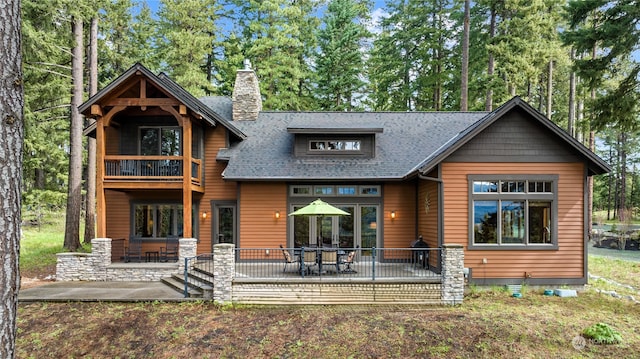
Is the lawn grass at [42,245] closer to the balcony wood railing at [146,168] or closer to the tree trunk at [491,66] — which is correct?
the balcony wood railing at [146,168]

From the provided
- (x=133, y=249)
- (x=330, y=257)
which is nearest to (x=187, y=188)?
(x=133, y=249)

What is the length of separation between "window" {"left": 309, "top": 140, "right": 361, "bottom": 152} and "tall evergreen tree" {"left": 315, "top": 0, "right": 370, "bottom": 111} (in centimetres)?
1247

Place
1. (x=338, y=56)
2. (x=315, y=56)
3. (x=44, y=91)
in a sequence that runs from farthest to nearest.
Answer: (x=315, y=56) < (x=338, y=56) < (x=44, y=91)

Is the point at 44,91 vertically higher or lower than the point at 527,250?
higher

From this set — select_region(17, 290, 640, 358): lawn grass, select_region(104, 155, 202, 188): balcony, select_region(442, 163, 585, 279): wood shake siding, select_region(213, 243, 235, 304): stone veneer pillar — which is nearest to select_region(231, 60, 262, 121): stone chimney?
select_region(104, 155, 202, 188): balcony

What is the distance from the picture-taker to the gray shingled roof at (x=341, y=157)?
1326 centimetres

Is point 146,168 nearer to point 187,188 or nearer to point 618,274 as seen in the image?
point 187,188

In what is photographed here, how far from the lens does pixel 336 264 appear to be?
10.8m

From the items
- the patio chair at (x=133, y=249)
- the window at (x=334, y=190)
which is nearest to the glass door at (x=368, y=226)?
the window at (x=334, y=190)

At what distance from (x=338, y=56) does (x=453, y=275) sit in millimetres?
19153

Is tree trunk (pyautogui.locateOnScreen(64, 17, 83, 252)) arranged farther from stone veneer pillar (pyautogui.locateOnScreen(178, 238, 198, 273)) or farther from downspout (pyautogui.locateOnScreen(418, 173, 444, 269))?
downspout (pyautogui.locateOnScreen(418, 173, 444, 269))

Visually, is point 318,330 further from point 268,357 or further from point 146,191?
point 146,191

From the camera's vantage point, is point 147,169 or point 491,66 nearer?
point 147,169

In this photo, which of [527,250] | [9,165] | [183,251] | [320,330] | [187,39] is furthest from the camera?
[187,39]
